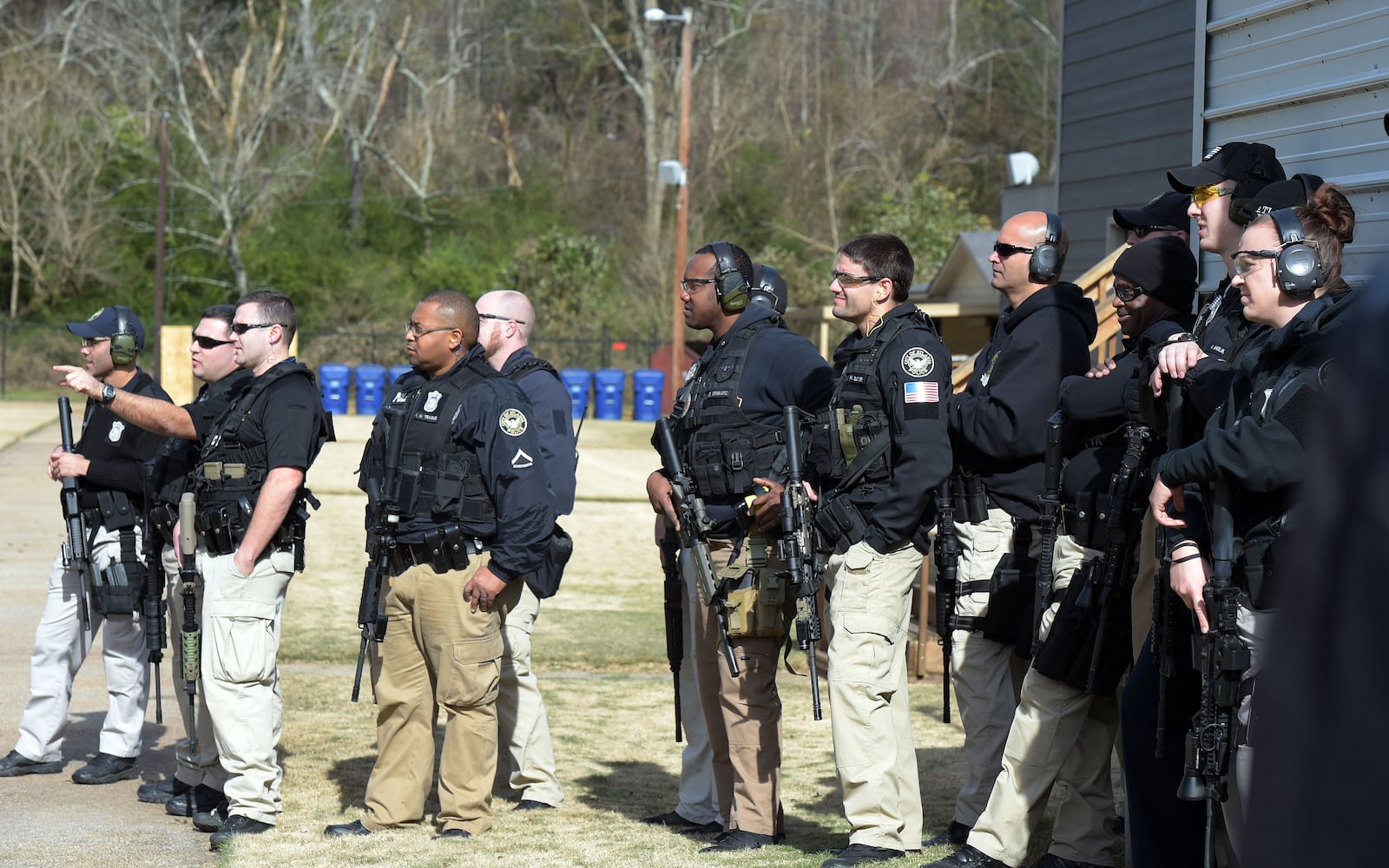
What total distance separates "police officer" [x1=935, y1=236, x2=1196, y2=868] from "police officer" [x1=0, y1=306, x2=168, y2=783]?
3.76 m

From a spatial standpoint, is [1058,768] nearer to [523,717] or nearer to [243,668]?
[523,717]

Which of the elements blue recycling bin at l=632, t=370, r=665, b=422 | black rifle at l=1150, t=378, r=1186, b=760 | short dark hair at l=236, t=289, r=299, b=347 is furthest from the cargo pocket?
blue recycling bin at l=632, t=370, r=665, b=422

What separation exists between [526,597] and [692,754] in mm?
996

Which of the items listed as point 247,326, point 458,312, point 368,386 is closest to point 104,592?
point 247,326

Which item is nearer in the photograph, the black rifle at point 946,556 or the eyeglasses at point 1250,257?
the eyeglasses at point 1250,257

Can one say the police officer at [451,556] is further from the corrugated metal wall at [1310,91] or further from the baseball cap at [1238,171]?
the corrugated metal wall at [1310,91]

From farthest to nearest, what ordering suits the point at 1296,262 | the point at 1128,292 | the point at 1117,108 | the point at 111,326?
the point at 1117,108 < the point at 111,326 < the point at 1128,292 < the point at 1296,262

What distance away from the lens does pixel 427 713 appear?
5.71 m

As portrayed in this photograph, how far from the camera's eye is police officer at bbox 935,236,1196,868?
15.0 feet

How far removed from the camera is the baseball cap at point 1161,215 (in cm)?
528

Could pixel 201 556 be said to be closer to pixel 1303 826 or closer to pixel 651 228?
pixel 1303 826

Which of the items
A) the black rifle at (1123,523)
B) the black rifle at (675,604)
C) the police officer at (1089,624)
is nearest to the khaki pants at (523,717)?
the black rifle at (675,604)

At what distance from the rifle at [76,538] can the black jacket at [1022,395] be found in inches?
148

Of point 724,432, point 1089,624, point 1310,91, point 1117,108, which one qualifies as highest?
point 1117,108
